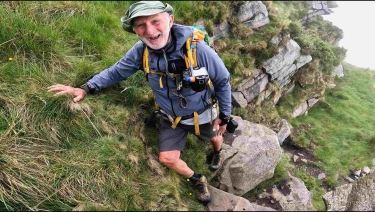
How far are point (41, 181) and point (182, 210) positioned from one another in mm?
2019

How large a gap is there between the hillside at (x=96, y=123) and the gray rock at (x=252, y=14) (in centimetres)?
138

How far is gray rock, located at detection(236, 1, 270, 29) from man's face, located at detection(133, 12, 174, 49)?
617 centimetres

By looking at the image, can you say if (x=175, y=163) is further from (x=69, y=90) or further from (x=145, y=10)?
(x=145, y=10)

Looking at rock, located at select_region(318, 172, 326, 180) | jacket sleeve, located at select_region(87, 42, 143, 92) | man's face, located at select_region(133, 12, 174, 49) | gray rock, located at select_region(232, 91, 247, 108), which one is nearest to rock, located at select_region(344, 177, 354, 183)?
rock, located at select_region(318, 172, 326, 180)

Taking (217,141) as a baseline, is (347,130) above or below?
below

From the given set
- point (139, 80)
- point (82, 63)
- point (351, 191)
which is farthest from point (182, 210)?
point (82, 63)

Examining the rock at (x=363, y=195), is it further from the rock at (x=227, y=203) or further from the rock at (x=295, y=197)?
the rock at (x=227, y=203)

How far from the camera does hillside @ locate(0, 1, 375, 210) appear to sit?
13.8ft

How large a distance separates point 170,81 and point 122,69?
3.42 ft

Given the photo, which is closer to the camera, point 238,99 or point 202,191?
point 202,191

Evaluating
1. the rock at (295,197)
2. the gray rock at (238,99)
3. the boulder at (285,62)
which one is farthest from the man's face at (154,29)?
the boulder at (285,62)

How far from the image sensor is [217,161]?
18.7ft

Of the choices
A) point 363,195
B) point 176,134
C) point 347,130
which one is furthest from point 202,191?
point 347,130

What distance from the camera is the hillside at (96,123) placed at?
4.20 m
